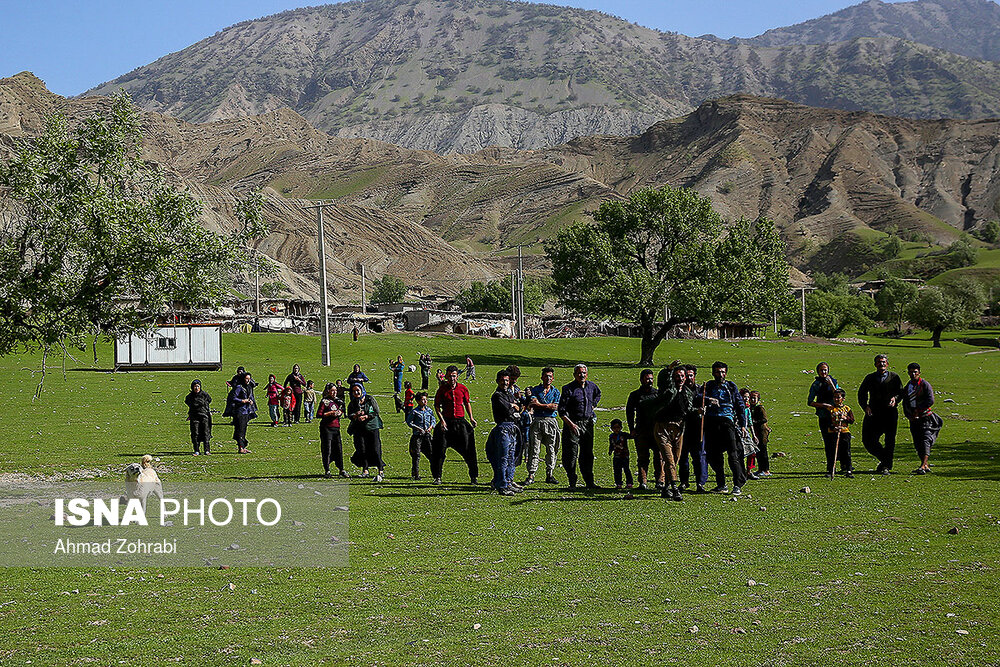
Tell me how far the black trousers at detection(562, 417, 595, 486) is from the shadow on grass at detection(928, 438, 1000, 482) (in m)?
7.05

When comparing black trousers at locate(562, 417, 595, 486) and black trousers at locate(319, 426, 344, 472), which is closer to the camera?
black trousers at locate(562, 417, 595, 486)

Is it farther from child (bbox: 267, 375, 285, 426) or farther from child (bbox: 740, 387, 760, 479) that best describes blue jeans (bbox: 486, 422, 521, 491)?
child (bbox: 267, 375, 285, 426)

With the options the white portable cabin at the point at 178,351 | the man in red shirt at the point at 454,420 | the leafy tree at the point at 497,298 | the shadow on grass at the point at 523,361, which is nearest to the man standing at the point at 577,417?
the man in red shirt at the point at 454,420

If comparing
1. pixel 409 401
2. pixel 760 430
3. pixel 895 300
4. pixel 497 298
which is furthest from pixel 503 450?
pixel 497 298

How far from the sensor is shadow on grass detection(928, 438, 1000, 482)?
19.3 metres

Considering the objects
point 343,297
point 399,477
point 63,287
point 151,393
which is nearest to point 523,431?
point 399,477

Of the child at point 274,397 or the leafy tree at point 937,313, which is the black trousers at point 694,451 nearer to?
the child at point 274,397

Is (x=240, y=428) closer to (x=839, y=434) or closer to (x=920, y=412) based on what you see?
(x=839, y=434)

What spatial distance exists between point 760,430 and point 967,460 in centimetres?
561

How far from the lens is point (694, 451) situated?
17266 millimetres

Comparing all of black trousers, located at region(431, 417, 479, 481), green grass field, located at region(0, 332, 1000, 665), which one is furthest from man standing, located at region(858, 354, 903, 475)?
black trousers, located at region(431, 417, 479, 481)

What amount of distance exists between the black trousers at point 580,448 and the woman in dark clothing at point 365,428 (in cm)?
362

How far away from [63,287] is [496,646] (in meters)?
12.8

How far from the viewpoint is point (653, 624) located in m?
9.45
